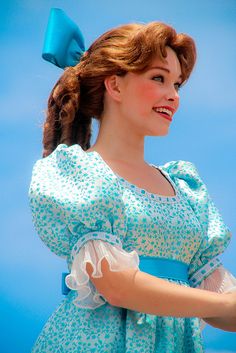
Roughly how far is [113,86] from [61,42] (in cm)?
23

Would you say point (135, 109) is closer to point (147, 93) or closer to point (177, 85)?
point (147, 93)

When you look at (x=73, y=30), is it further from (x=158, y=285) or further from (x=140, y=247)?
(x=158, y=285)

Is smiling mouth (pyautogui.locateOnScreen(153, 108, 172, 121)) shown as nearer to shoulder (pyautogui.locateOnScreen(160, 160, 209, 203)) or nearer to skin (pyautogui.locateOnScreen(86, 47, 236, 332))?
skin (pyautogui.locateOnScreen(86, 47, 236, 332))

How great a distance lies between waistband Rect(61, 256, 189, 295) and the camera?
1740 mm

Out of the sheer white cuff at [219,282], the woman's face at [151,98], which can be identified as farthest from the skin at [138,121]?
the sheer white cuff at [219,282]

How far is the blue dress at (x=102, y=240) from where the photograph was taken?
163 centimetres

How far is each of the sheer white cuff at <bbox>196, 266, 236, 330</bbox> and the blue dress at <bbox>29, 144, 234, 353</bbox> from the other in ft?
0.06

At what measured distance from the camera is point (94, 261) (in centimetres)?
161

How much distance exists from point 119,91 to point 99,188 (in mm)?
374

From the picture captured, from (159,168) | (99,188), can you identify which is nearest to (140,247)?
(99,188)

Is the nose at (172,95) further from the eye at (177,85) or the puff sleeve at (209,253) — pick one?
the puff sleeve at (209,253)

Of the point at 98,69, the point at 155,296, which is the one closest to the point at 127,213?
the point at 155,296

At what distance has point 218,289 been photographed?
1864 mm

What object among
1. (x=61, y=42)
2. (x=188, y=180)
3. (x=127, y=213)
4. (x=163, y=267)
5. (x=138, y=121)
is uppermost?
(x=61, y=42)
